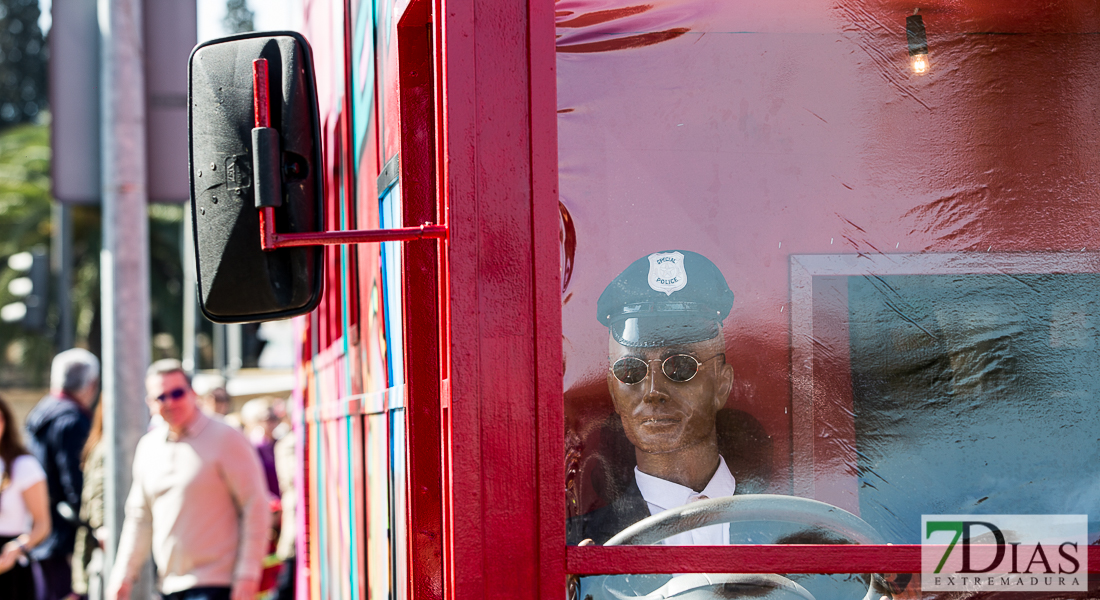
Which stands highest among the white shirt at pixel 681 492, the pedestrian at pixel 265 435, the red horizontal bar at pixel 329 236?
the red horizontal bar at pixel 329 236

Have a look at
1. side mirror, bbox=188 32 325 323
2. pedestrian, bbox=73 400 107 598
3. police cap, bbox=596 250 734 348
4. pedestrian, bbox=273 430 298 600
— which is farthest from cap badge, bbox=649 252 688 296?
pedestrian, bbox=273 430 298 600

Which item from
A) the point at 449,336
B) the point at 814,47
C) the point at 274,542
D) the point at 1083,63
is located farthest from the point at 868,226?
the point at 274,542

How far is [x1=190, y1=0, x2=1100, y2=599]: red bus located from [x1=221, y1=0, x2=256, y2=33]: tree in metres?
26.5

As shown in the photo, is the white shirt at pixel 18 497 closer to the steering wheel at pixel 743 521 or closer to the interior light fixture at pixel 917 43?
the steering wheel at pixel 743 521

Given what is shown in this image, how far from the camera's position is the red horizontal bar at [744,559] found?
133cm

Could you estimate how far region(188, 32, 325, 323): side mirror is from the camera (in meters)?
1.43

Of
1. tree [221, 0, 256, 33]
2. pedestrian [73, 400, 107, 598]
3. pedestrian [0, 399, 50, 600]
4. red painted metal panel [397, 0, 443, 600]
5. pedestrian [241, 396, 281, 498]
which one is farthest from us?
tree [221, 0, 256, 33]

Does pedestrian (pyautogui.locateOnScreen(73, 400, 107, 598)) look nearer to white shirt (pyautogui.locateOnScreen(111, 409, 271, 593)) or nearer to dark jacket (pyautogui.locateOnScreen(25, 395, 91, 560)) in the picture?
dark jacket (pyautogui.locateOnScreen(25, 395, 91, 560))

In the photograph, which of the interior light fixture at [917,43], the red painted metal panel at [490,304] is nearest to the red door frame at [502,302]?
the red painted metal panel at [490,304]

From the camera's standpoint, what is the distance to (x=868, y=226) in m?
1.42

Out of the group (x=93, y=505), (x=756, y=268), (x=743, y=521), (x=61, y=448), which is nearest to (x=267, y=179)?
(x=756, y=268)

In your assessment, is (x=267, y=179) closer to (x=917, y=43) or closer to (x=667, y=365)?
(x=667, y=365)

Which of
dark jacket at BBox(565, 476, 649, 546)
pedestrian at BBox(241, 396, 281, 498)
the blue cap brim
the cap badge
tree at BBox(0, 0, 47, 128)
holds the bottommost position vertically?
pedestrian at BBox(241, 396, 281, 498)

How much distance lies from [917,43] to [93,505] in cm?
541
